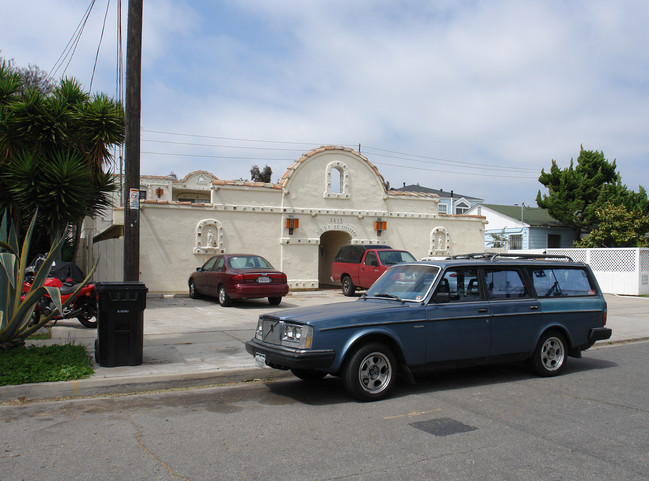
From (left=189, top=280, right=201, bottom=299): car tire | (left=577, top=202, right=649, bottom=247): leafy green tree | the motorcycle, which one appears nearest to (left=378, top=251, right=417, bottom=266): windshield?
(left=189, top=280, right=201, bottom=299): car tire

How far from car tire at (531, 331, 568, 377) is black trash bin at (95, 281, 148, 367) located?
552 centimetres

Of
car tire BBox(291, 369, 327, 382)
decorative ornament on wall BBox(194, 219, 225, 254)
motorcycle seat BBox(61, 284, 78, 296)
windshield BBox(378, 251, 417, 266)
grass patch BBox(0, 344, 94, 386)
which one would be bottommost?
car tire BBox(291, 369, 327, 382)

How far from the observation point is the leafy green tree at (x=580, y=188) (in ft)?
104

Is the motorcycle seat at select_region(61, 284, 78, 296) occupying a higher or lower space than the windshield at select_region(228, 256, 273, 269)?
lower

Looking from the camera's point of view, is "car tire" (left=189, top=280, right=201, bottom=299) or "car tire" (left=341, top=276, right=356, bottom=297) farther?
"car tire" (left=341, top=276, right=356, bottom=297)

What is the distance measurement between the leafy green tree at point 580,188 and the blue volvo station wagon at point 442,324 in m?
25.9

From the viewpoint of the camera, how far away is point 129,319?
7559 millimetres

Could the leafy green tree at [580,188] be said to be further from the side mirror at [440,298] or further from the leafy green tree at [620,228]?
the side mirror at [440,298]

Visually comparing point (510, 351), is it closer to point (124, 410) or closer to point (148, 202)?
point (124, 410)

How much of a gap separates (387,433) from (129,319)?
13.3 feet

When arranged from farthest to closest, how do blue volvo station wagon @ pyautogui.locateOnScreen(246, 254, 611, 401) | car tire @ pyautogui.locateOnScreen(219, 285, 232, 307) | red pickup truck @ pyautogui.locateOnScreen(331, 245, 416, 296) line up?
red pickup truck @ pyautogui.locateOnScreen(331, 245, 416, 296), car tire @ pyautogui.locateOnScreen(219, 285, 232, 307), blue volvo station wagon @ pyautogui.locateOnScreen(246, 254, 611, 401)

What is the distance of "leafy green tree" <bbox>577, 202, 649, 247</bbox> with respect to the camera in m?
27.9

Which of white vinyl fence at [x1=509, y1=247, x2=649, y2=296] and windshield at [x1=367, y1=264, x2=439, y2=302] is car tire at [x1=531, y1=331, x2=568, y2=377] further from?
white vinyl fence at [x1=509, y1=247, x2=649, y2=296]

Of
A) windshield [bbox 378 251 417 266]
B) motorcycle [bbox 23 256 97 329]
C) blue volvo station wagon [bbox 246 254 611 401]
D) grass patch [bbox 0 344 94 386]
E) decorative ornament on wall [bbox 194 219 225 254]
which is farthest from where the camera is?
decorative ornament on wall [bbox 194 219 225 254]
